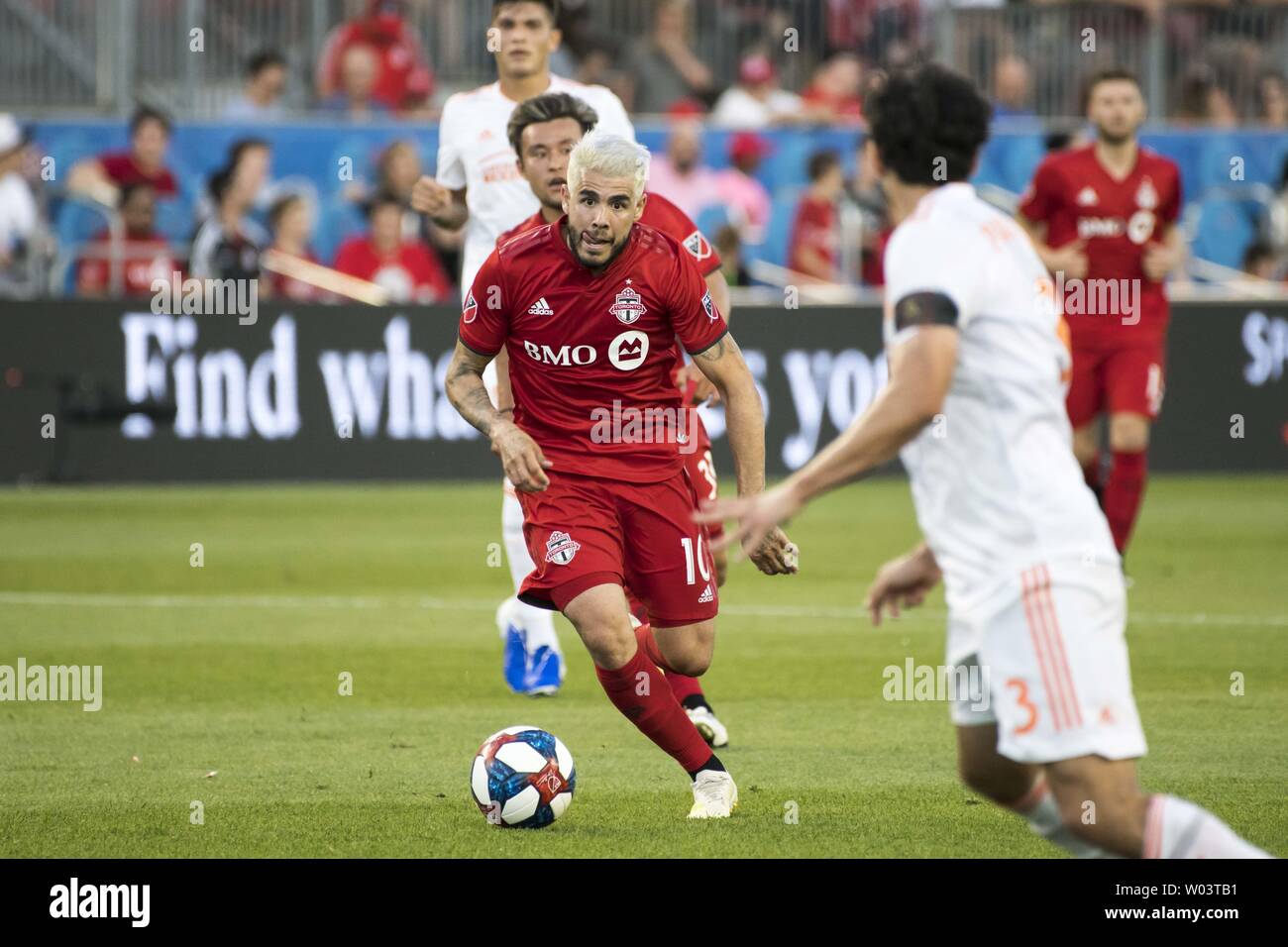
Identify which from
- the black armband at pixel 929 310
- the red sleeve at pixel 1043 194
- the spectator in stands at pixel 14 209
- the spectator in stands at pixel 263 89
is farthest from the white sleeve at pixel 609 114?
the spectator in stands at pixel 263 89

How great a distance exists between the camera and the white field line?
11836 mm

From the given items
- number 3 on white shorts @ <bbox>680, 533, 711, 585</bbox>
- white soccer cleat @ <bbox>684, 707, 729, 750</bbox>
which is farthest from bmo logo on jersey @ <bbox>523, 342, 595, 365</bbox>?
white soccer cleat @ <bbox>684, 707, 729, 750</bbox>

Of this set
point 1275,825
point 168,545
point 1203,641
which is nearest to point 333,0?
point 168,545

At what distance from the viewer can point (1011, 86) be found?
76.2 feet

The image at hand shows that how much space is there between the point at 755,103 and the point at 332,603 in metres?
11.7

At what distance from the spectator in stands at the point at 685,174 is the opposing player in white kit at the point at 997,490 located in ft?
49.1

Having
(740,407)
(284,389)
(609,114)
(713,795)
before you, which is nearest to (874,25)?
(284,389)

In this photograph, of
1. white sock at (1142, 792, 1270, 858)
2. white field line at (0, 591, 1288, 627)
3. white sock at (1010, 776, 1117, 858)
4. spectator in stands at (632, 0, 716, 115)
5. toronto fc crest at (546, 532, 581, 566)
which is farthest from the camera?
spectator in stands at (632, 0, 716, 115)

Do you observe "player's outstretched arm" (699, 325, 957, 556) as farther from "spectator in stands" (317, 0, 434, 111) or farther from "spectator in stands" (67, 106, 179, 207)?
"spectator in stands" (317, 0, 434, 111)

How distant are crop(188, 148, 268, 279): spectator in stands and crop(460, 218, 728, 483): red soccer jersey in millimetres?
11797

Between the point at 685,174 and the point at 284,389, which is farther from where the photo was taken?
the point at 685,174

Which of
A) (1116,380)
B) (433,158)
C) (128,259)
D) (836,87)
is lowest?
(1116,380)

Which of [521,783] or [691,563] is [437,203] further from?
[521,783]

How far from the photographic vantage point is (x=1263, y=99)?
23688 mm
